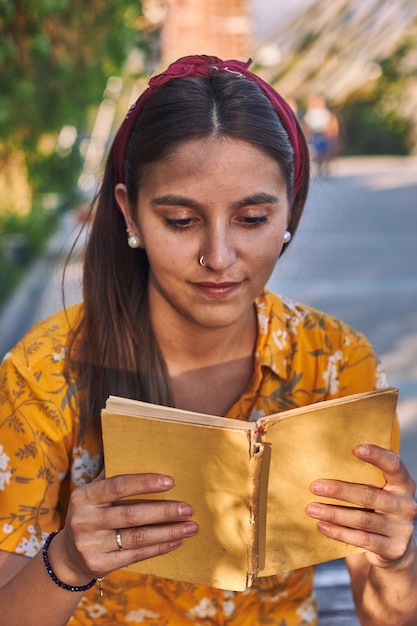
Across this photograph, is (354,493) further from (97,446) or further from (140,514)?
(97,446)

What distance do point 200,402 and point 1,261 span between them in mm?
6674

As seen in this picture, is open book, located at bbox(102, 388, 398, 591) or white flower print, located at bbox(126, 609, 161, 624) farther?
white flower print, located at bbox(126, 609, 161, 624)

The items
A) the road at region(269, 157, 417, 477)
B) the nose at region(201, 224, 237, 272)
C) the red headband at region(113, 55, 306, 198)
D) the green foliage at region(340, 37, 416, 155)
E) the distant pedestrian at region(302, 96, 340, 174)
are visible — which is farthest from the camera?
the green foliage at region(340, 37, 416, 155)

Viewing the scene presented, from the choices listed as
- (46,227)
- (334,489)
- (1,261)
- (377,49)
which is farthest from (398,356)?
(377,49)

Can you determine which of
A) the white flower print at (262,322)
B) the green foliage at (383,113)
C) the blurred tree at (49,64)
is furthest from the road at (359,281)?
the green foliage at (383,113)

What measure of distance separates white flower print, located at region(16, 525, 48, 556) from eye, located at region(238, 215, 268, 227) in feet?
2.29

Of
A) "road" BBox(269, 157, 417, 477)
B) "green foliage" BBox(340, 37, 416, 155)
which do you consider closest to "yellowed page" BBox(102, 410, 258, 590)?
"road" BBox(269, 157, 417, 477)

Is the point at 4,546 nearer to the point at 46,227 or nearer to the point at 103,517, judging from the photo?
the point at 103,517

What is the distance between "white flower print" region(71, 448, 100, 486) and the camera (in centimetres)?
189

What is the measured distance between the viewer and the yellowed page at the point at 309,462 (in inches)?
58.2

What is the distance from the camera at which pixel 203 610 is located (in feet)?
6.36

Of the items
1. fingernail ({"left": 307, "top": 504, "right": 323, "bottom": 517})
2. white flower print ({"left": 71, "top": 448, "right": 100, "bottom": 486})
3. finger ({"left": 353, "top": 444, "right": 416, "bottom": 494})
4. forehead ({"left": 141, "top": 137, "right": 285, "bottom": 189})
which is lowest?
fingernail ({"left": 307, "top": 504, "right": 323, "bottom": 517})

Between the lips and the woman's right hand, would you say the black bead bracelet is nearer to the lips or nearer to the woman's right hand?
the woman's right hand

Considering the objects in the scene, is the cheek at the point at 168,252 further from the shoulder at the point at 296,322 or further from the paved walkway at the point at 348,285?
the paved walkway at the point at 348,285
